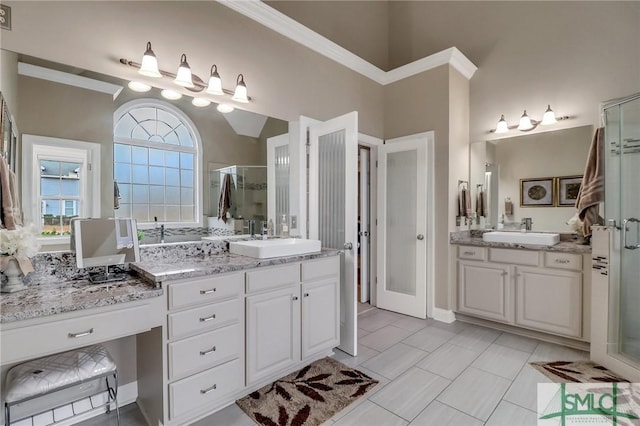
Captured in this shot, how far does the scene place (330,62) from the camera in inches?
129

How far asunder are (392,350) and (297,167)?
6.11 feet

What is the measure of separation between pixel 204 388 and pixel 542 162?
368 centimetres

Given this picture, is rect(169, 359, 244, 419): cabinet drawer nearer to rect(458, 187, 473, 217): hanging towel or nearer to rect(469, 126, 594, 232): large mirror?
rect(458, 187, 473, 217): hanging towel

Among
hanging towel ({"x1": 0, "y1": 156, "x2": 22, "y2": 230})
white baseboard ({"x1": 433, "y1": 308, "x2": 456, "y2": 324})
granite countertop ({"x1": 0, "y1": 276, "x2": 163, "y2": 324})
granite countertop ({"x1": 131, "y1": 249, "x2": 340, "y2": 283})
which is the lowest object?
white baseboard ({"x1": 433, "y1": 308, "x2": 456, "y2": 324})

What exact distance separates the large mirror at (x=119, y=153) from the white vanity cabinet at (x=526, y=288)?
2.42 meters

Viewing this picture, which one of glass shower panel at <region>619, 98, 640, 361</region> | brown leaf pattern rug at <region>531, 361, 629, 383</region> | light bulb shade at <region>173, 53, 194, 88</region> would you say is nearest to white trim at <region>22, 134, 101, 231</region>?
light bulb shade at <region>173, 53, 194, 88</region>

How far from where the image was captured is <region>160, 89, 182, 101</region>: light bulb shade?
2.15 metres

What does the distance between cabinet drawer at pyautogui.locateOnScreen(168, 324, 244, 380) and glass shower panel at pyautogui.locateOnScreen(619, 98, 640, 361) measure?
2863mm

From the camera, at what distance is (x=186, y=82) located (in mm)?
2143

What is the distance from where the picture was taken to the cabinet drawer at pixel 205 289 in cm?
166

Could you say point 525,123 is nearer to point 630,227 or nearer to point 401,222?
point 630,227

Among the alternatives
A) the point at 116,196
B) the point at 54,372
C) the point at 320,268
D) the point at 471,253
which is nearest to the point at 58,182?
the point at 116,196

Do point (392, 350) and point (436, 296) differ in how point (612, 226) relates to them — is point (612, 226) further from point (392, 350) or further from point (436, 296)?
point (392, 350)

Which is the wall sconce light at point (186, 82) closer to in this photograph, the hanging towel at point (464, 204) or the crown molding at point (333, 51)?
the crown molding at point (333, 51)
